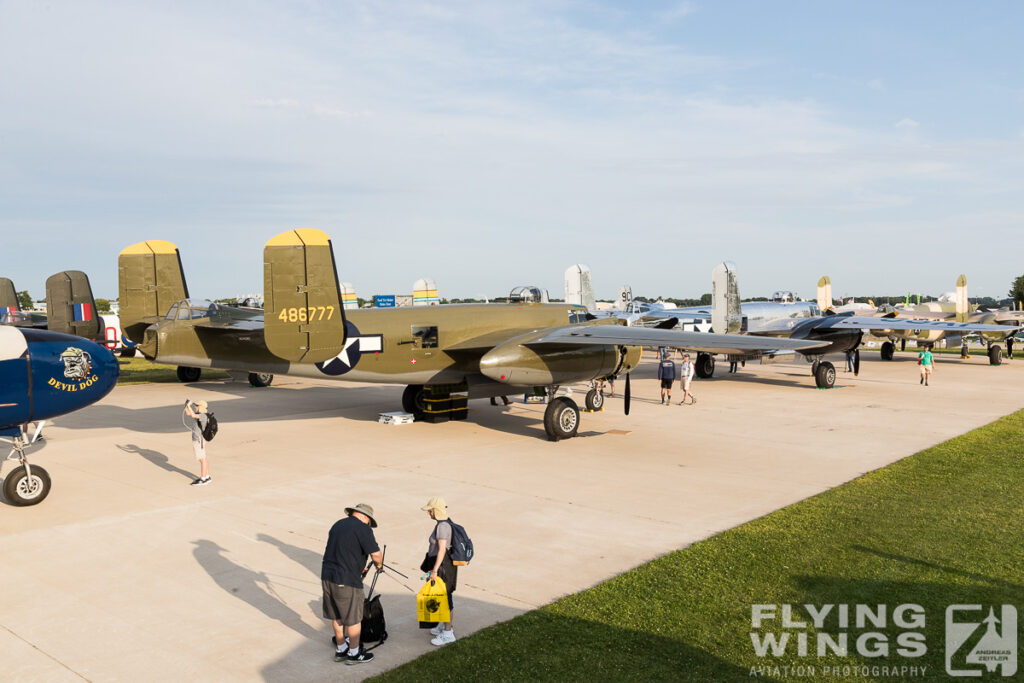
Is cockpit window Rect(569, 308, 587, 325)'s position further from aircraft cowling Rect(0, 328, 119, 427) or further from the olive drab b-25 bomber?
aircraft cowling Rect(0, 328, 119, 427)

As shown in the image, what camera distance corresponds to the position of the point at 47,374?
11859mm

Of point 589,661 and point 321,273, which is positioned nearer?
point 589,661

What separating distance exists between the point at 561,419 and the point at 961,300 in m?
39.5

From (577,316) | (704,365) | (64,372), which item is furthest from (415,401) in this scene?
(704,365)

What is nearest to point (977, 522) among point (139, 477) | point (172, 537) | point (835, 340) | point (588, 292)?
point (172, 537)

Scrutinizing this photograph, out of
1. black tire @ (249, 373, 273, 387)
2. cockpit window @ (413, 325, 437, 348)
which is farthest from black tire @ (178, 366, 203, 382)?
cockpit window @ (413, 325, 437, 348)

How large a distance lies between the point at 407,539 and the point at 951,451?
41.8 feet

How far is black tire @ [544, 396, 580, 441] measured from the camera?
1783cm

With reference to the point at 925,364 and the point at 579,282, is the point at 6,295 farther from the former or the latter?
the point at 925,364

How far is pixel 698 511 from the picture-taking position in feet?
39.2

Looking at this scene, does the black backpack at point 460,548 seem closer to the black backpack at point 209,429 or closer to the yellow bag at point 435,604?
the yellow bag at point 435,604

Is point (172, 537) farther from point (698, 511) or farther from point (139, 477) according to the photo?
point (698, 511)

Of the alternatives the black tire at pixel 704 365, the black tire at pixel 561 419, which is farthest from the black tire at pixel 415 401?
the black tire at pixel 704 365

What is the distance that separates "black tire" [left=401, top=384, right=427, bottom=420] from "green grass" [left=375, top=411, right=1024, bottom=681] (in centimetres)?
1114
